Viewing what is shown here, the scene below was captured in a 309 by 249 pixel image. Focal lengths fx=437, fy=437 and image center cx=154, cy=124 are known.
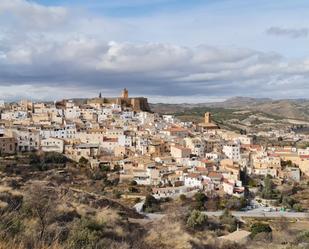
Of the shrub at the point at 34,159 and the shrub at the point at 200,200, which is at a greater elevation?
the shrub at the point at 34,159

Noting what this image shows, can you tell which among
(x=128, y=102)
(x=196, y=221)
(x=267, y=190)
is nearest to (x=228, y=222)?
(x=196, y=221)

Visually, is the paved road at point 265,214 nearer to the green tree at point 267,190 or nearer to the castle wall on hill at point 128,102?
the green tree at point 267,190

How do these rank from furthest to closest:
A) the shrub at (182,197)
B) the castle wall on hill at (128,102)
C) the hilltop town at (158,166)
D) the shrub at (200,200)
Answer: the castle wall on hill at (128,102), the shrub at (182,197), the hilltop town at (158,166), the shrub at (200,200)

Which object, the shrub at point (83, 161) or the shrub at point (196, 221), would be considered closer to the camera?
the shrub at point (196, 221)

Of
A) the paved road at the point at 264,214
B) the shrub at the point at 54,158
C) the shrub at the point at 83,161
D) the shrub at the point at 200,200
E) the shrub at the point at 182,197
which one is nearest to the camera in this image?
the paved road at the point at 264,214

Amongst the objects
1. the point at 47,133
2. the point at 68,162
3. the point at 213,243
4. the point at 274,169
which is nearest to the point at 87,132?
the point at 47,133

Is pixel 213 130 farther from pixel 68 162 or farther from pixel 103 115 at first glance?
pixel 68 162

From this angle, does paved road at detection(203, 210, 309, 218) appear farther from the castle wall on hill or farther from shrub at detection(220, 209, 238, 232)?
the castle wall on hill

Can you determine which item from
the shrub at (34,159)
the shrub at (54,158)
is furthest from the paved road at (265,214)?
the shrub at (34,159)

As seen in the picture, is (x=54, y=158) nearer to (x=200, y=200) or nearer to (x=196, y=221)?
(x=200, y=200)

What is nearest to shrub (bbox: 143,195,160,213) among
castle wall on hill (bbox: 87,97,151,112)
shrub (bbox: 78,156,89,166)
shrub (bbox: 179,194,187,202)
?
shrub (bbox: 179,194,187,202)
